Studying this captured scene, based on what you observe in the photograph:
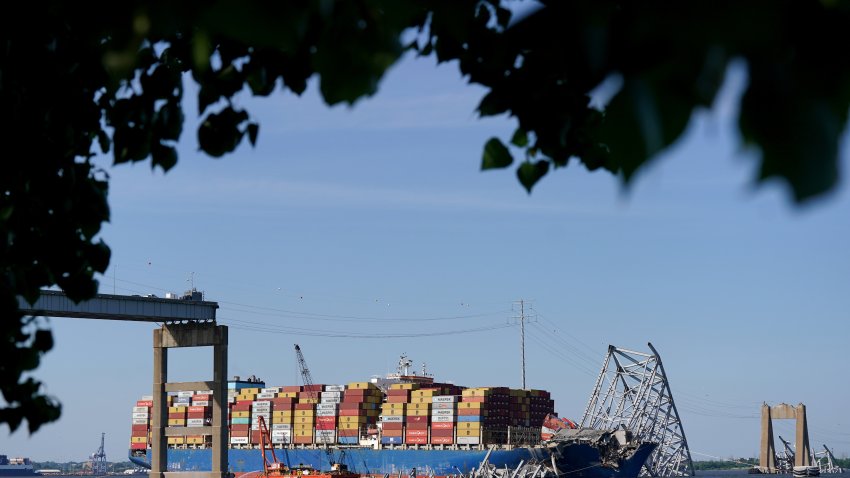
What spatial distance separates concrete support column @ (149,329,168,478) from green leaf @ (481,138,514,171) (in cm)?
7391

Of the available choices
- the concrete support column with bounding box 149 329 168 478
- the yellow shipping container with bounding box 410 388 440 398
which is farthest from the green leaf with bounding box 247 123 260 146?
the yellow shipping container with bounding box 410 388 440 398

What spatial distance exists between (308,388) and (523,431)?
100 feet

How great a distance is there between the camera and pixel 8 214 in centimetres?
752

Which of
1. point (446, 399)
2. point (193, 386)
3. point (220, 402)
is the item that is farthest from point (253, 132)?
point (446, 399)

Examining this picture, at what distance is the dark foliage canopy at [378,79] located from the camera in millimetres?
2184

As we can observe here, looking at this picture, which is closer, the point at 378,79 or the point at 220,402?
the point at 378,79

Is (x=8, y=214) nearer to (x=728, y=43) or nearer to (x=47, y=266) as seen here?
(x=47, y=266)

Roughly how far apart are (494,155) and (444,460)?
10377 centimetres

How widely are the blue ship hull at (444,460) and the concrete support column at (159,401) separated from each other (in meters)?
35.8

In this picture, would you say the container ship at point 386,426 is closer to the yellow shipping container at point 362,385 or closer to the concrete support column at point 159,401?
the yellow shipping container at point 362,385

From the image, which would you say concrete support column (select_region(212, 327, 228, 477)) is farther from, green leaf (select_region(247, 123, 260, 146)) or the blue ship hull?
green leaf (select_region(247, 123, 260, 146))

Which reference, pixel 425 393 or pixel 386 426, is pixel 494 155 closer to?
pixel 425 393

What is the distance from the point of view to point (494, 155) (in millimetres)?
5391

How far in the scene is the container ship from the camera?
106 m
